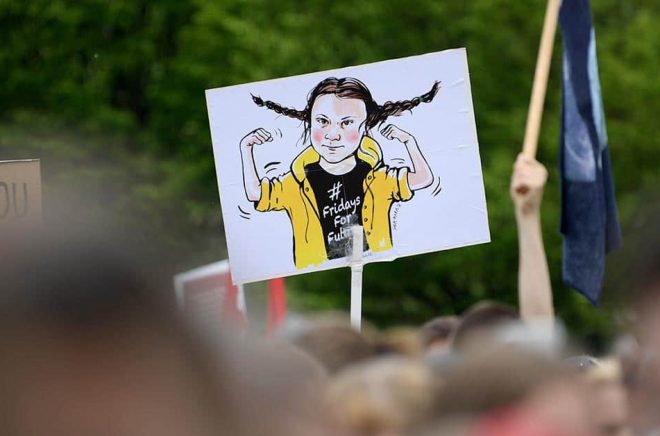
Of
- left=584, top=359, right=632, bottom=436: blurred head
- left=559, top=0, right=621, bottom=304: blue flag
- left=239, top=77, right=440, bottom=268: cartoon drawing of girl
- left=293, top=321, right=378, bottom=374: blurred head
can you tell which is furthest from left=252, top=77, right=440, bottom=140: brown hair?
left=584, top=359, right=632, bottom=436: blurred head

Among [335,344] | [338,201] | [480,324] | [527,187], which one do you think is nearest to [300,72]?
[338,201]

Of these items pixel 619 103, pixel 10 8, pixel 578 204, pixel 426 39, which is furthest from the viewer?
pixel 10 8

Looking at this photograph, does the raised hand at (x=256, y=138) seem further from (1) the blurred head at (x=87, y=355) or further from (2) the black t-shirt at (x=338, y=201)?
(1) the blurred head at (x=87, y=355)

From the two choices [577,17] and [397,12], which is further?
[397,12]

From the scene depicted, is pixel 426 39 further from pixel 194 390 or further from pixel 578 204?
pixel 194 390

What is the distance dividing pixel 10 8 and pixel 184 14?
1.94 metres

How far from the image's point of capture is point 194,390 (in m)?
1.48

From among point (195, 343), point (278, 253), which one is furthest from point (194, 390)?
point (278, 253)

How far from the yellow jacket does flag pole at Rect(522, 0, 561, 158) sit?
567mm

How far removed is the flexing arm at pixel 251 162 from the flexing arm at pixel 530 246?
1103 mm

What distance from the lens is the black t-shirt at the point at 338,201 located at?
16.8ft

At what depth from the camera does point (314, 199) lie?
16.9ft

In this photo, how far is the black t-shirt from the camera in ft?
16.8

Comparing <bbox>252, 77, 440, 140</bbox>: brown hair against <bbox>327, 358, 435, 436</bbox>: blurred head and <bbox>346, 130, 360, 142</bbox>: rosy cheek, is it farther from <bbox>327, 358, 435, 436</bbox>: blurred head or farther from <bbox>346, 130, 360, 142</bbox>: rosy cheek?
<bbox>327, 358, 435, 436</bbox>: blurred head
